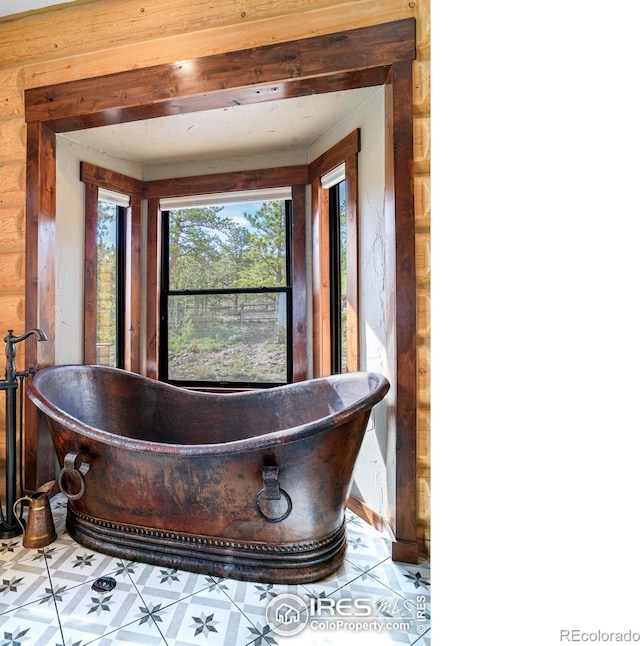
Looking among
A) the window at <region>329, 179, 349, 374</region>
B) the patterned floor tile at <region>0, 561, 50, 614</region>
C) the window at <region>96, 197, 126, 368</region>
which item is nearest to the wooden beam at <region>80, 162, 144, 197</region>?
the window at <region>96, 197, 126, 368</region>

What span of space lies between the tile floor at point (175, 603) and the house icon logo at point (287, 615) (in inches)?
0.6

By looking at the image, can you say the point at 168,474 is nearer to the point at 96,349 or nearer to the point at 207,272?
the point at 96,349

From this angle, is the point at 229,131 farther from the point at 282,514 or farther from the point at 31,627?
the point at 31,627

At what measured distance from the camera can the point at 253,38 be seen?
1.76 m

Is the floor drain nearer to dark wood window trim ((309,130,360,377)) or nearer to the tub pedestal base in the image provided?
the tub pedestal base

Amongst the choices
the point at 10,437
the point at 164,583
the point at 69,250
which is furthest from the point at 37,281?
the point at 164,583

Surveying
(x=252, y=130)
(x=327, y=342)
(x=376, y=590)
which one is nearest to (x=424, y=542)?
(x=376, y=590)

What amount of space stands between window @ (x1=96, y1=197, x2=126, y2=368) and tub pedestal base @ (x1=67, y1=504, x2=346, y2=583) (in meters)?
1.60

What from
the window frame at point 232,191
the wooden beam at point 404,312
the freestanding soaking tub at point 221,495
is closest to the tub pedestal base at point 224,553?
the freestanding soaking tub at point 221,495

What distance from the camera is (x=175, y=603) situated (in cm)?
135

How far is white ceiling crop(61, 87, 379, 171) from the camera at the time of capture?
228 cm

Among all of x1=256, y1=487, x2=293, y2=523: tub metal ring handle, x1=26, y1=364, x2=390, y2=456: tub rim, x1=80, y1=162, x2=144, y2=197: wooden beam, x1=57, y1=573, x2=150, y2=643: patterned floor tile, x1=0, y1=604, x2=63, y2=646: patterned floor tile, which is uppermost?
x1=80, y1=162, x2=144, y2=197: wooden beam

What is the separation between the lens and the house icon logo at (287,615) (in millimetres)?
1227

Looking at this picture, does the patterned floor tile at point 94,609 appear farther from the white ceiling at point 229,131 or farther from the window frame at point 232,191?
the white ceiling at point 229,131
